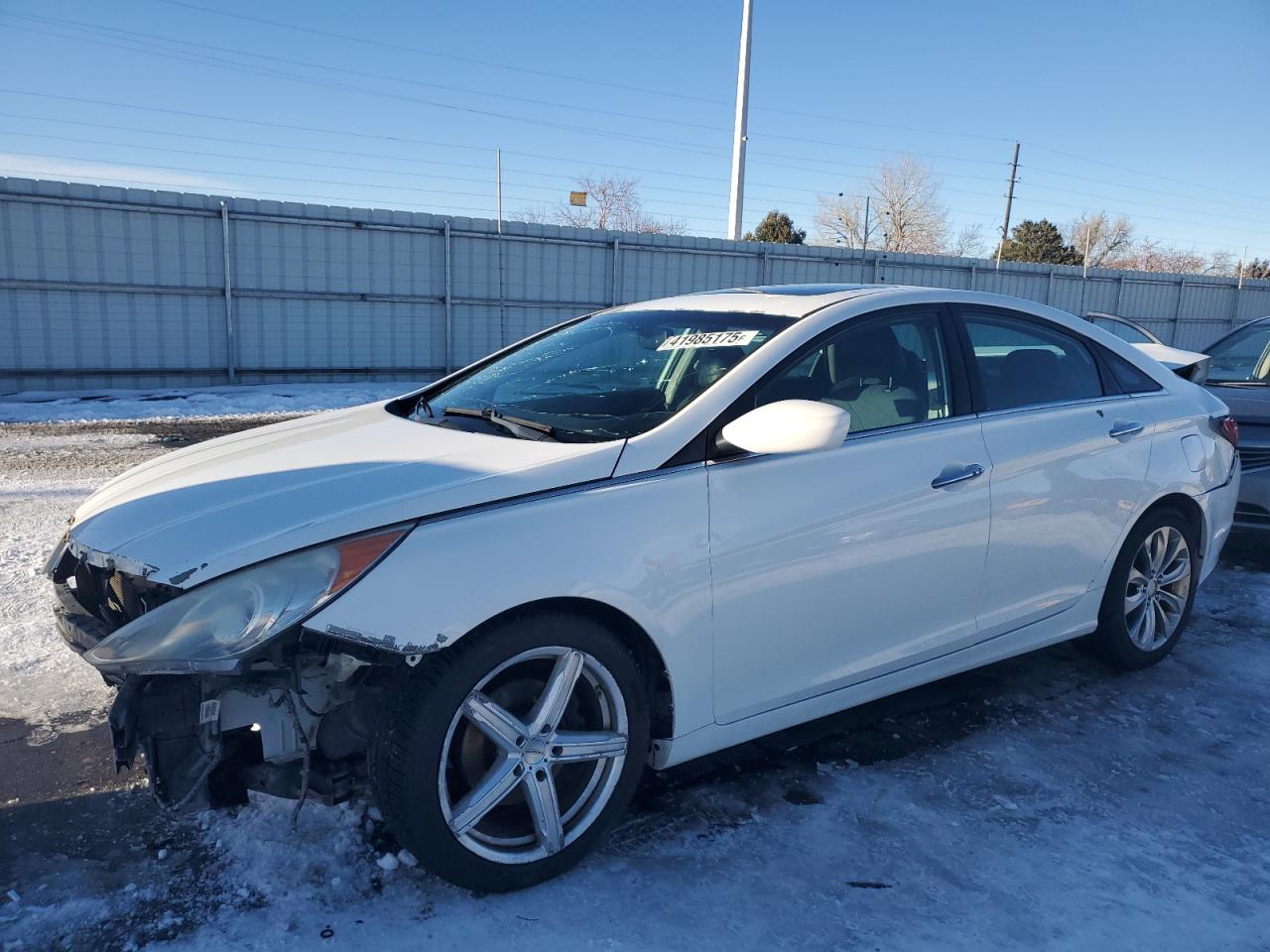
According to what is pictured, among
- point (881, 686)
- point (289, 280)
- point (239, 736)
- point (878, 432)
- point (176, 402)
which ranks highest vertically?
point (289, 280)

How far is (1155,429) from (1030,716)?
4.51 feet

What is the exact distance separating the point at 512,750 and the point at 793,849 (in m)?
0.91

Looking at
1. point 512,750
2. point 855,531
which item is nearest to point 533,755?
point 512,750

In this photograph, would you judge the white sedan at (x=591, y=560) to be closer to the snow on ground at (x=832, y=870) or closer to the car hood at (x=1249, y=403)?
the snow on ground at (x=832, y=870)

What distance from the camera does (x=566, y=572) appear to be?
7.77ft

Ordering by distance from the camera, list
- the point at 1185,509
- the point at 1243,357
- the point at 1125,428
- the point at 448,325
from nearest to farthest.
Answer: the point at 1125,428
the point at 1185,509
the point at 1243,357
the point at 448,325

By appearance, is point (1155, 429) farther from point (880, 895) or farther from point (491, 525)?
point (491, 525)

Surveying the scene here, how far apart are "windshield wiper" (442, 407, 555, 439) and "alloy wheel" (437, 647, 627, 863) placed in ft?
2.44

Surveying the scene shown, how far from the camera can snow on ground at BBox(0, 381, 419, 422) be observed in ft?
36.3

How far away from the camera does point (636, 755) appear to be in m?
2.62

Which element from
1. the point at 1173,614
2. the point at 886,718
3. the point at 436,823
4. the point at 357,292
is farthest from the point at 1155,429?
the point at 357,292

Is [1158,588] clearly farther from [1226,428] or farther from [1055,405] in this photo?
[1055,405]

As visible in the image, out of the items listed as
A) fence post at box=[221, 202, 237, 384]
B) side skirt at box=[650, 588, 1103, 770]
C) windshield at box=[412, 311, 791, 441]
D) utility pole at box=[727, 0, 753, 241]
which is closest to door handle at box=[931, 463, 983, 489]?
side skirt at box=[650, 588, 1103, 770]

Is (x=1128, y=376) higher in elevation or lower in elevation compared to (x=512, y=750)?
higher
